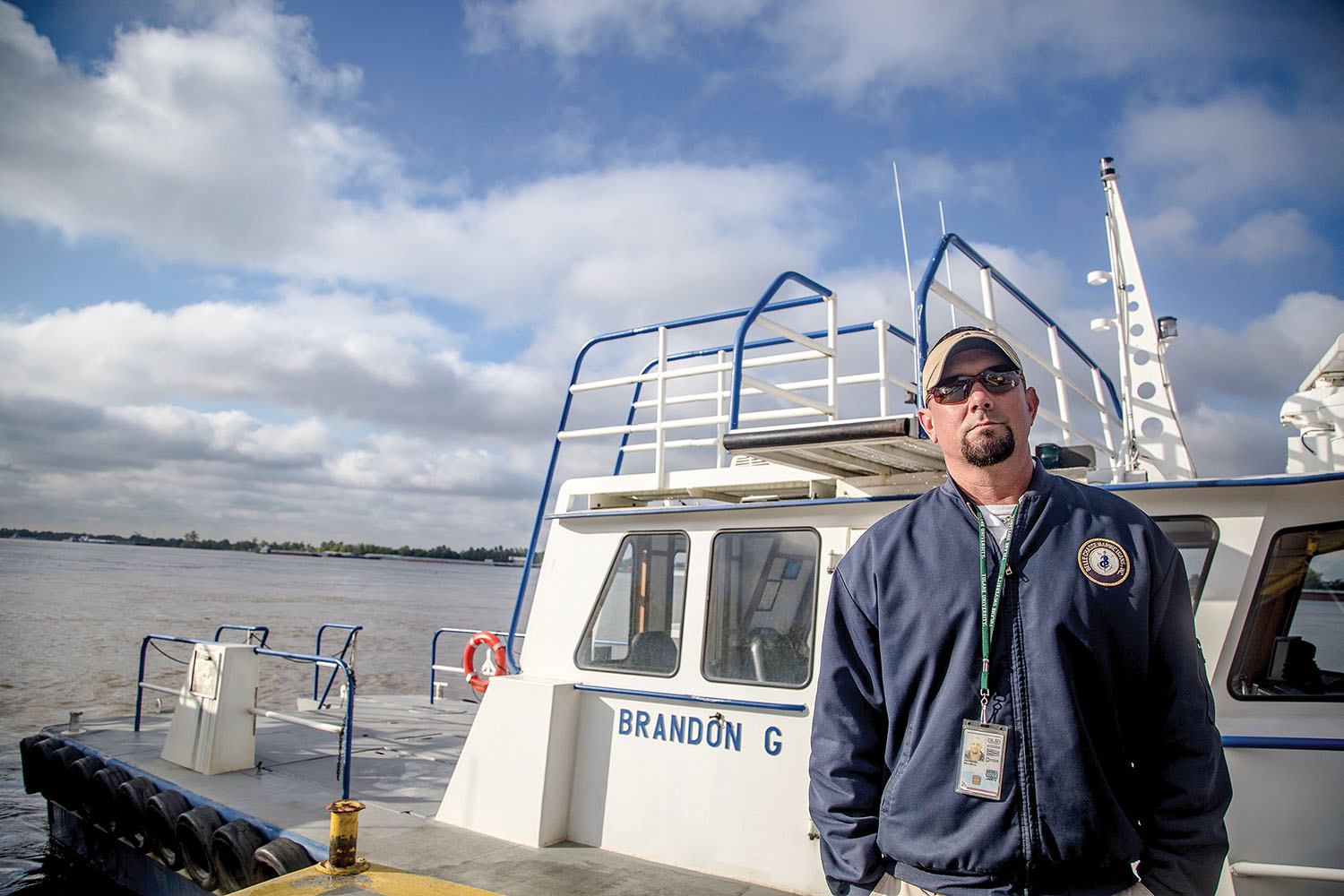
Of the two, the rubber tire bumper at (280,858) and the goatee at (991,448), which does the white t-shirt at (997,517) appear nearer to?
the goatee at (991,448)

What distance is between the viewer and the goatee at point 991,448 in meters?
1.92

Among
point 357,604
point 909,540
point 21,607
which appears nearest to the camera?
point 909,540

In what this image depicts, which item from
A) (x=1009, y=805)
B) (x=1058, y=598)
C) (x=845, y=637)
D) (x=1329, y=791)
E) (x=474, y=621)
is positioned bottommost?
(x=474, y=621)

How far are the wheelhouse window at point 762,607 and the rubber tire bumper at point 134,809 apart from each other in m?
4.41

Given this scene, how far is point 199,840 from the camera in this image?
5348 millimetres

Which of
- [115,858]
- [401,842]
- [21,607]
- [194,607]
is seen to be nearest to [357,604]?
[194,607]

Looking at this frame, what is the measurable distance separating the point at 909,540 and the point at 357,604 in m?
46.8

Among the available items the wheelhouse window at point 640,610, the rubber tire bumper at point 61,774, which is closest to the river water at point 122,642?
the rubber tire bumper at point 61,774

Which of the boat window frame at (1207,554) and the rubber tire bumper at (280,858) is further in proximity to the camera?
the rubber tire bumper at (280,858)

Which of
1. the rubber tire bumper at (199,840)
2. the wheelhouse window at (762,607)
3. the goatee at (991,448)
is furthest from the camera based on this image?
the rubber tire bumper at (199,840)

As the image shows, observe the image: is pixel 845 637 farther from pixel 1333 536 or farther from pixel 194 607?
pixel 194 607

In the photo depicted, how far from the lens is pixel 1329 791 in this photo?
3035mm

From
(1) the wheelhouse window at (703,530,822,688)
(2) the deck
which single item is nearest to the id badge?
(1) the wheelhouse window at (703,530,822,688)

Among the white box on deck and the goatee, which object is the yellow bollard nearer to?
the white box on deck
